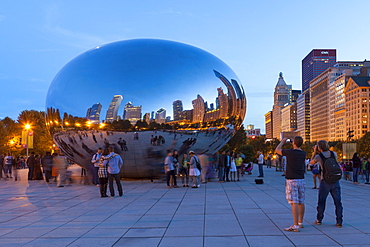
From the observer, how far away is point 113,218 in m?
8.81

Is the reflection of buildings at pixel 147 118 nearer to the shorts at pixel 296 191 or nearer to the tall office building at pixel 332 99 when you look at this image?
the shorts at pixel 296 191

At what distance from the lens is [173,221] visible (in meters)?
8.31

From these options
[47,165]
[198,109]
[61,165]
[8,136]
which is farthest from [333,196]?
[8,136]

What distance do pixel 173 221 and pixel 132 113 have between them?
9055 millimetres

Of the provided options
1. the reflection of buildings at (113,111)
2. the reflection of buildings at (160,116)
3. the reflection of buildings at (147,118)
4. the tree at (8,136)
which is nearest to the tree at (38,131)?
the tree at (8,136)

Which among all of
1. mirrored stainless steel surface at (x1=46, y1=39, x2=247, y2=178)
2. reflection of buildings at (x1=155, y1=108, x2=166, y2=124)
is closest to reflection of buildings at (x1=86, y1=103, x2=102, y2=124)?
mirrored stainless steel surface at (x1=46, y1=39, x2=247, y2=178)

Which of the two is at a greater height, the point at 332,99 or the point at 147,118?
the point at 332,99

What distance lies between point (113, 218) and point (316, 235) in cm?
438

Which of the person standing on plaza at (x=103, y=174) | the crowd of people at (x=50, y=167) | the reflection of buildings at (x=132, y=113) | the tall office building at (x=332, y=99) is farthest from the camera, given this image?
the tall office building at (x=332, y=99)

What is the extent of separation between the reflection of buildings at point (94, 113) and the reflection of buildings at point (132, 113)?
1.17 metres

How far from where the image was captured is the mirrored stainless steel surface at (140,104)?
16.9 metres

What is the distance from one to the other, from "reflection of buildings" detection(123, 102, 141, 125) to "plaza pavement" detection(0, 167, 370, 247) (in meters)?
4.58

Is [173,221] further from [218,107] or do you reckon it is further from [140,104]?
[218,107]

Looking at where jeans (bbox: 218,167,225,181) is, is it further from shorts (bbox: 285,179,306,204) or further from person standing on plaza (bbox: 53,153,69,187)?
shorts (bbox: 285,179,306,204)
